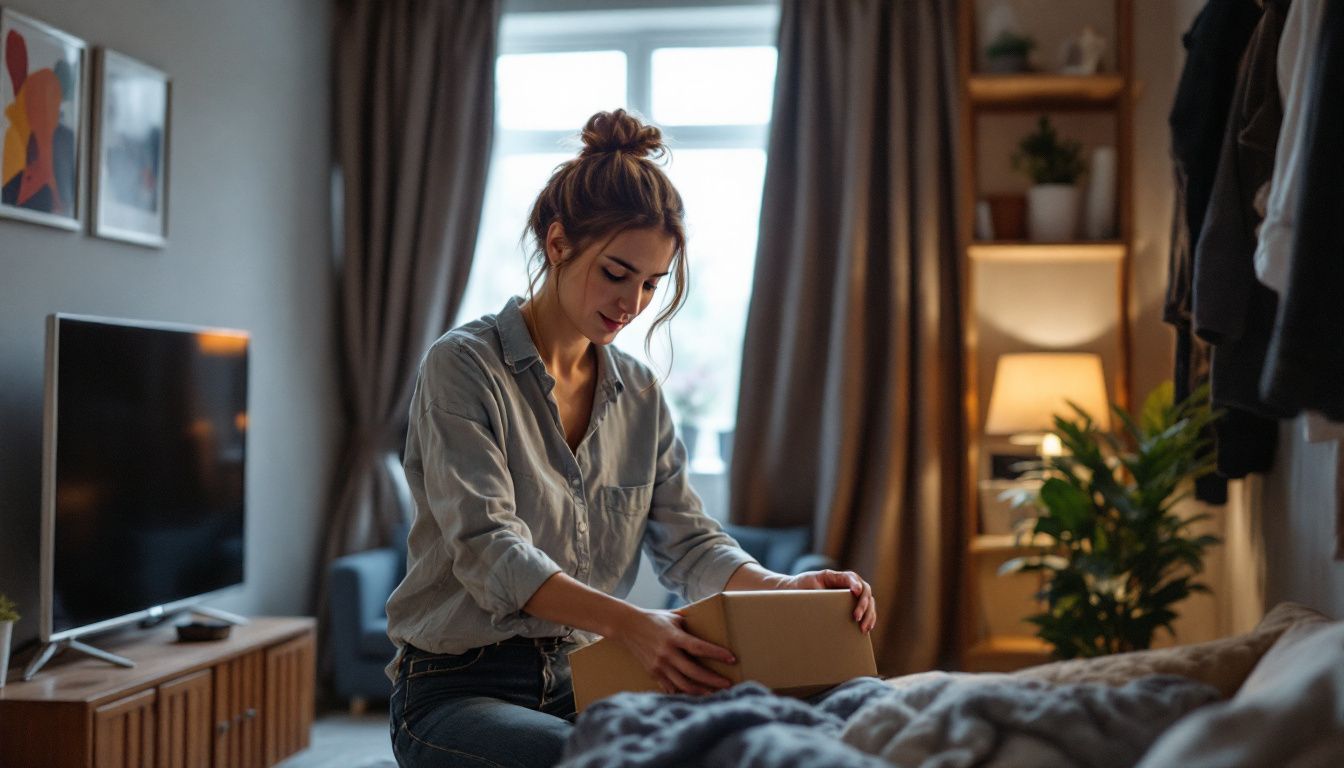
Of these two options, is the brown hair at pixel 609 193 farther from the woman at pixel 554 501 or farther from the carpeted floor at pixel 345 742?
the carpeted floor at pixel 345 742

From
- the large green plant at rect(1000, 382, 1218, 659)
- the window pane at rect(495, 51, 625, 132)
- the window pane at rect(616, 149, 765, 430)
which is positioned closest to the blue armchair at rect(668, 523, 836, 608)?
the window pane at rect(616, 149, 765, 430)

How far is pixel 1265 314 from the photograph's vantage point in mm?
2275

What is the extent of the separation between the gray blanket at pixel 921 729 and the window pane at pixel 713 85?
398 centimetres

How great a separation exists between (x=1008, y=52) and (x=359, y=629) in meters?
2.80

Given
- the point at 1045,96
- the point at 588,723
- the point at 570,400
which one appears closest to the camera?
the point at 588,723

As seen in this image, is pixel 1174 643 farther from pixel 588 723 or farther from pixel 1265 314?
pixel 588 723

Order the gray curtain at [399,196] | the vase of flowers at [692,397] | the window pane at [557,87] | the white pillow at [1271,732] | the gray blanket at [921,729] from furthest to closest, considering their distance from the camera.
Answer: the window pane at [557,87]
the vase of flowers at [692,397]
the gray curtain at [399,196]
the gray blanket at [921,729]
the white pillow at [1271,732]

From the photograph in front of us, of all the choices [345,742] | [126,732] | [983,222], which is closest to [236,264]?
[345,742]

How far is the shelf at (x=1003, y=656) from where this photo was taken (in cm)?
394

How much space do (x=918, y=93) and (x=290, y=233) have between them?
2.28 metres

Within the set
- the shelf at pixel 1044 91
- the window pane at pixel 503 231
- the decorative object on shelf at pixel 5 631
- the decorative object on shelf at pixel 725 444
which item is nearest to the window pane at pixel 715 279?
the decorative object on shelf at pixel 725 444

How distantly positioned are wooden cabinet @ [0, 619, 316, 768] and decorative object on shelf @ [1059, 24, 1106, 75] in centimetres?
298

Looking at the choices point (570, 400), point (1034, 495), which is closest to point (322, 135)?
point (1034, 495)

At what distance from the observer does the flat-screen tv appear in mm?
2867
